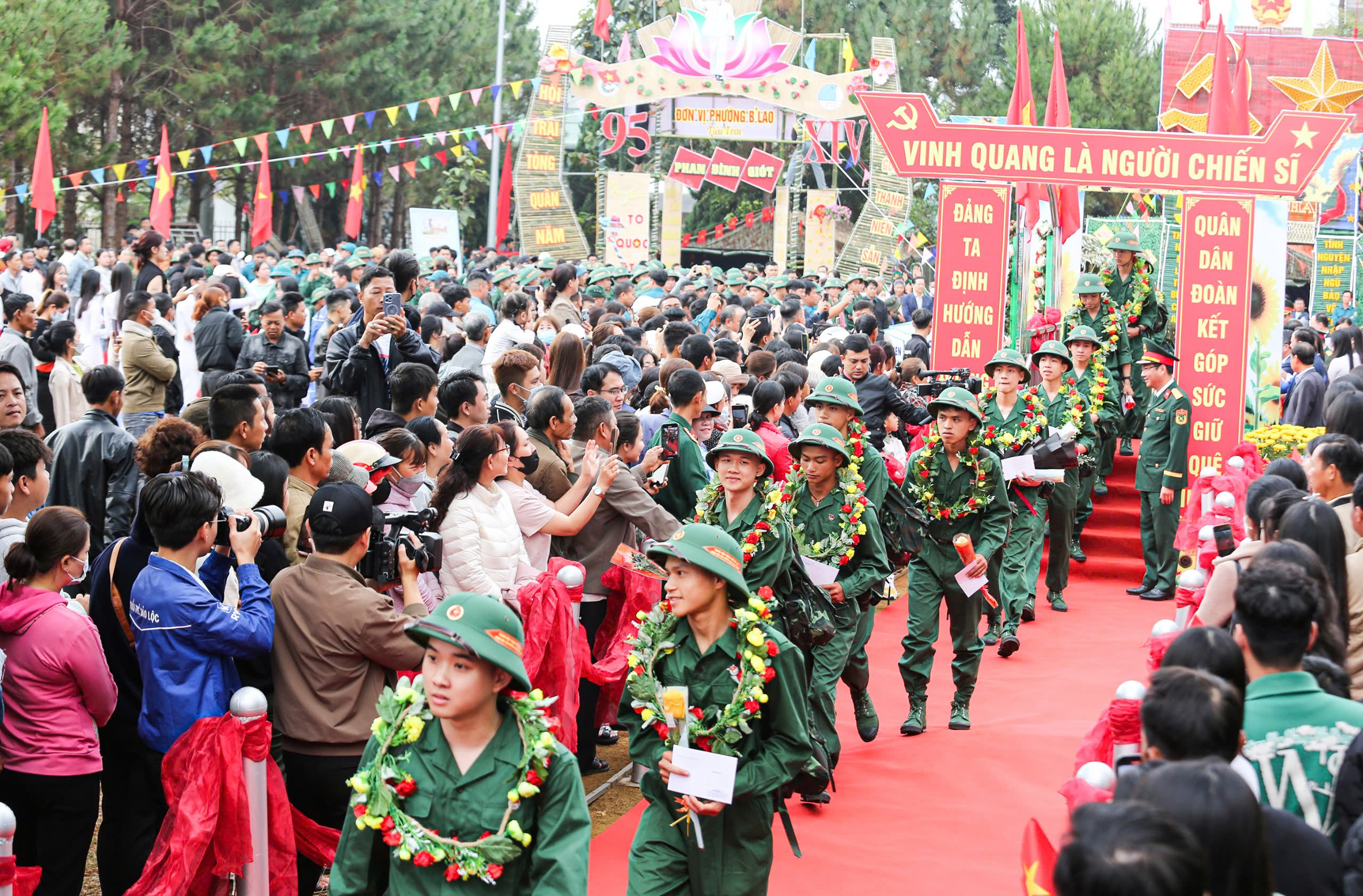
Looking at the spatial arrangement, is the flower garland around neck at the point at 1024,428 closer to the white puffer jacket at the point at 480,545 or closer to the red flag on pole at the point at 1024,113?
A: the white puffer jacket at the point at 480,545

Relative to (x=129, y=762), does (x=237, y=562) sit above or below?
above

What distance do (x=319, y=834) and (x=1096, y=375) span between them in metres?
8.24

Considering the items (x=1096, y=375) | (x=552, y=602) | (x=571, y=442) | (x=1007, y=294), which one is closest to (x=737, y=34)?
(x=1007, y=294)

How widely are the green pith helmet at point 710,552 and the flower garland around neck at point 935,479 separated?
3.75 m

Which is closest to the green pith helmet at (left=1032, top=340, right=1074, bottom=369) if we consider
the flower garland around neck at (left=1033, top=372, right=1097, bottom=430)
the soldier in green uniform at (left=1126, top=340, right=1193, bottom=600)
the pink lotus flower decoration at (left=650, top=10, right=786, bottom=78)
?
the flower garland around neck at (left=1033, top=372, right=1097, bottom=430)

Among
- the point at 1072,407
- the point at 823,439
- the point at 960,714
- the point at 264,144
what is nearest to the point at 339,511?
the point at 823,439

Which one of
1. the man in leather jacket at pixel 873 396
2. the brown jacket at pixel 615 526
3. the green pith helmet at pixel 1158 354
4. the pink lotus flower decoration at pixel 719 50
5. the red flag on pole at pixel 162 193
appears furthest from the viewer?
the pink lotus flower decoration at pixel 719 50

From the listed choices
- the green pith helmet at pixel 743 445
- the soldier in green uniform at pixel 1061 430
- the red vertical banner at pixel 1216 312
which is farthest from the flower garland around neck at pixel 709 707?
the red vertical banner at pixel 1216 312

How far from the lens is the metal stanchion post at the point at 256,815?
162 inches

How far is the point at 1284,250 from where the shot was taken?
38.8 ft

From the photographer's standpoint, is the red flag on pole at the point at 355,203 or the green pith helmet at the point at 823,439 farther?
the red flag on pole at the point at 355,203

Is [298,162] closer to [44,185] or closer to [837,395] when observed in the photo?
[44,185]

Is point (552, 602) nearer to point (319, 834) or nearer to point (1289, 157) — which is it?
point (319, 834)

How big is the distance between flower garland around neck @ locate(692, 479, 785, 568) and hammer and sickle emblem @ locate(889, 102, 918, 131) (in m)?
6.34
